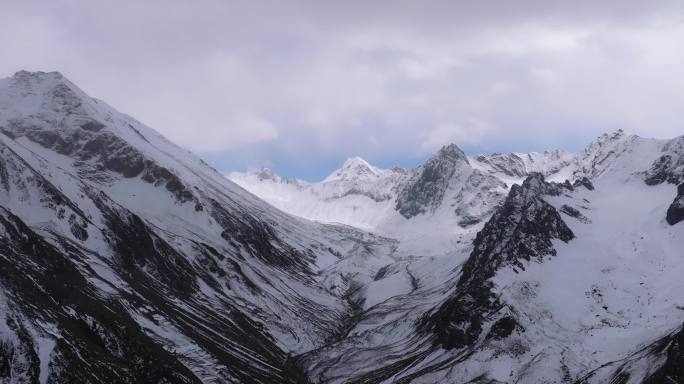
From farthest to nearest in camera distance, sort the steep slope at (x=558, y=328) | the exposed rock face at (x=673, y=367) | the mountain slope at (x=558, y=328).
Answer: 1. the mountain slope at (x=558, y=328)
2. the steep slope at (x=558, y=328)
3. the exposed rock face at (x=673, y=367)

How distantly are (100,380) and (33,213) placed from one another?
9407cm

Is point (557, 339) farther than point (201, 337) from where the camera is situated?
No

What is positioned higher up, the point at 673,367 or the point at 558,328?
the point at 673,367

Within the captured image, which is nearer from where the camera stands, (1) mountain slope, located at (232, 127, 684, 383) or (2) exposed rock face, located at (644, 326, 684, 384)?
(2) exposed rock face, located at (644, 326, 684, 384)

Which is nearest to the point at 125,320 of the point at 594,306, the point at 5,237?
the point at 5,237

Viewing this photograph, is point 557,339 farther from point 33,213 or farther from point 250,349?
point 33,213

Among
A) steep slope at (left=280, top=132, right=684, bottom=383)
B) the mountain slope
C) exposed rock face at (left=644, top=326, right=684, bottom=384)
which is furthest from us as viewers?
the mountain slope

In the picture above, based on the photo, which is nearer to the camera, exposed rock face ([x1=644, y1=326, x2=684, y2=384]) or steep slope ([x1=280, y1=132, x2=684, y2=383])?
exposed rock face ([x1=644, y1=326, x2=684, y2=384])

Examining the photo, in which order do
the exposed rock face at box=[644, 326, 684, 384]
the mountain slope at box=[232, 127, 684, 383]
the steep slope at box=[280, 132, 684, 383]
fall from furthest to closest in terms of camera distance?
the mountain slope at box=[232, 127, 684, 383], the steep slope at box=[280, 132, 684, 383], the exposed rock face at box=[644, 326, 684, 384]

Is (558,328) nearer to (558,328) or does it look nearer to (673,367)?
(558,328)

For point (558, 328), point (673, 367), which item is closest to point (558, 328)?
point (558, 328)

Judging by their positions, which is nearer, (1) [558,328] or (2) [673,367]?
(2) [673,367]

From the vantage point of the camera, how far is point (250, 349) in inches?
7515

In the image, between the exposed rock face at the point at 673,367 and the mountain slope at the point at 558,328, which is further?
the mountain slope at the point at 558,328
